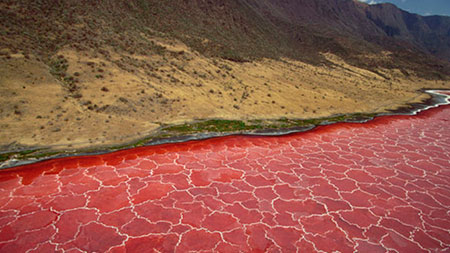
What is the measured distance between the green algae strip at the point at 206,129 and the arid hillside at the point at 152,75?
1.49ft

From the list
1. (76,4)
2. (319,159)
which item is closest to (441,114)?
(319,159)

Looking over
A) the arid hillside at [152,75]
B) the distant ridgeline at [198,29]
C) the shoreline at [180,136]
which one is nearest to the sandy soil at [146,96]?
the arid hillside at [152,75]

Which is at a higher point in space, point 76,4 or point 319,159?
point 76,4

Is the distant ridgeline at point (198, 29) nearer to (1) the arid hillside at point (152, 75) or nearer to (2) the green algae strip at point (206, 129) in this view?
(1) the arid hillside at point (152, 75)

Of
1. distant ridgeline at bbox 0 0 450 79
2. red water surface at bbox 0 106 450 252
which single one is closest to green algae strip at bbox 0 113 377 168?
red water surface at bbox 0 106 450 252

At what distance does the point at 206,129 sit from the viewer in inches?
630

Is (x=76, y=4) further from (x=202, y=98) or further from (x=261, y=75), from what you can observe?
(x=261, y=75)

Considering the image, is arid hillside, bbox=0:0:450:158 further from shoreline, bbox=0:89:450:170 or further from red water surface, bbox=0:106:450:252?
red water surface, bbox=0:106:450:252

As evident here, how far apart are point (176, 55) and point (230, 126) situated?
1347 centimetres

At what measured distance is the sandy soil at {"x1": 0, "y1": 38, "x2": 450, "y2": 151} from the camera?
14422 mm

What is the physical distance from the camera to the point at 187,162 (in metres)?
11.9

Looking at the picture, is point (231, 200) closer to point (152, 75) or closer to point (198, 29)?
point (152, 75)

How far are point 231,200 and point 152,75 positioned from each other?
15.8 meters

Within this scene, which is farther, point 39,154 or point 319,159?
point 319,159
